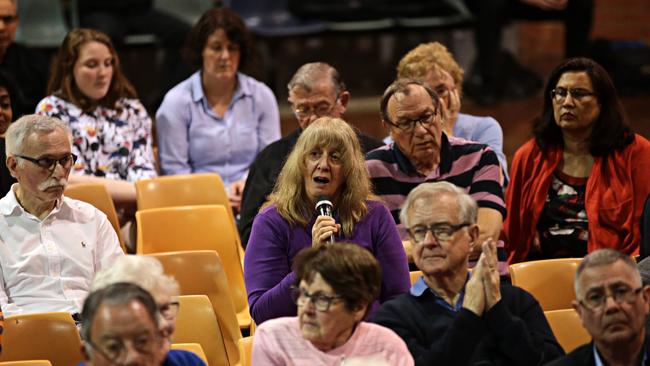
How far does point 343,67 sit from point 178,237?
4.57m

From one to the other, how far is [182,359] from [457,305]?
760mm

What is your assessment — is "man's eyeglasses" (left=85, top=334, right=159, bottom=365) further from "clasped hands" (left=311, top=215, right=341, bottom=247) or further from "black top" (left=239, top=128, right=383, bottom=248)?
"black top" (left=239, top=128, right=383, bottom=248)

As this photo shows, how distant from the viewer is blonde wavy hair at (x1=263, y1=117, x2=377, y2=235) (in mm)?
3527

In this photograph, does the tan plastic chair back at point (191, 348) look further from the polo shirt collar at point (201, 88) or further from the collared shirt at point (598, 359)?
the polo shirt collar at point (201, 88)

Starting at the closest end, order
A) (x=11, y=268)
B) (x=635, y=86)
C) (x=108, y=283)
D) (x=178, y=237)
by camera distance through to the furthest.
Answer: (x=108, y=283) → (x=11, y=268) → (x=178, y=237) → (x=635, y=86)

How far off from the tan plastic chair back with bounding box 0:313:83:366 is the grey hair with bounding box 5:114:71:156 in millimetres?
671

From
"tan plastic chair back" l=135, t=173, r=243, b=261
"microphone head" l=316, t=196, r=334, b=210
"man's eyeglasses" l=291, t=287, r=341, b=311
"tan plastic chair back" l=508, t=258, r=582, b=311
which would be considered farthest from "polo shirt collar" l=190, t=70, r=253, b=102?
"man's eyeglasses" l=291, t=287, r=341, b=311

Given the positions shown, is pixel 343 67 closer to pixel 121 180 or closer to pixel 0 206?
pixel 121 180

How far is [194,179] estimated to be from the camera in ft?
15.8

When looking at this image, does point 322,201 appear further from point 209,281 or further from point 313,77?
point 313,77

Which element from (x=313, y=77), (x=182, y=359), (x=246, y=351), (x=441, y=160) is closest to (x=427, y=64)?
(x=313, y=77)

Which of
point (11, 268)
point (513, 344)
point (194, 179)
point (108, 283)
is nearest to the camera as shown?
point (108, 283)

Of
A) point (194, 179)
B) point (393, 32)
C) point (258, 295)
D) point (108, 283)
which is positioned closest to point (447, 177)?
point (258, 295)

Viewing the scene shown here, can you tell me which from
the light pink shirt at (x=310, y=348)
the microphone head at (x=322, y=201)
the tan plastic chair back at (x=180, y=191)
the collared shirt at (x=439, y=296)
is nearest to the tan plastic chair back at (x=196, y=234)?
the tan plastic chair back at (x=180, y=191)
